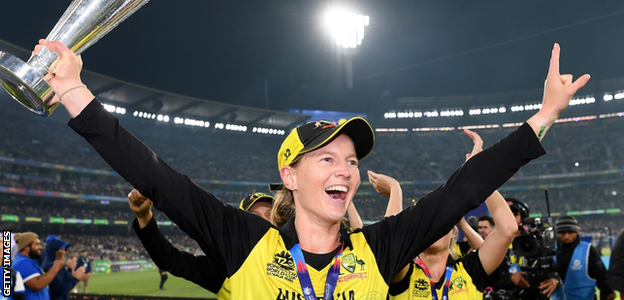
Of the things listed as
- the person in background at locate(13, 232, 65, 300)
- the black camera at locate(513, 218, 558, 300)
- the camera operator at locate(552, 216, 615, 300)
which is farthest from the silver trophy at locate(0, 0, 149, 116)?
the camera operator at locate(552, 216, 615, 300)

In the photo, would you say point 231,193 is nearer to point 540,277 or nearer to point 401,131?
point 401,131

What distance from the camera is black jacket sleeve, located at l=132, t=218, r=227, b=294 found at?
2.30m

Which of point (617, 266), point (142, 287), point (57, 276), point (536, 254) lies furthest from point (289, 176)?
point (142, 287)

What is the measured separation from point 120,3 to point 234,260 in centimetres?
101

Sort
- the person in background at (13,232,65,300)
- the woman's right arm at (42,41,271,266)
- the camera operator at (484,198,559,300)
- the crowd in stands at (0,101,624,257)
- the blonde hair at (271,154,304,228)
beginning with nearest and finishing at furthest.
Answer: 1. the woman's right arm at (42,41,271,266)
2. the blonde hair at (271,154,304,228)
3. the camera operator at (484,198,559,300)
4. the person in background at (13,232,65,300)
5. the crowd in stands at (0,101,624,257)

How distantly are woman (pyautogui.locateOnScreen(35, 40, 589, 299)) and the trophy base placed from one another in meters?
0.06

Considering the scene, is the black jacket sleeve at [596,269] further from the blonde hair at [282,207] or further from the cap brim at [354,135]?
the cap brim at [354,135]

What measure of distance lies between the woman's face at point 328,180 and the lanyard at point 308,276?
0.55 feet

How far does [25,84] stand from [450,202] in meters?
1.50

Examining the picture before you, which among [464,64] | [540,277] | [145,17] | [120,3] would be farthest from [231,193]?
[120,3]

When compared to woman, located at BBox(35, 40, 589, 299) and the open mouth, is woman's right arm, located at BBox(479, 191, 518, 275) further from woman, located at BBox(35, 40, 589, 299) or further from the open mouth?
the open mouth

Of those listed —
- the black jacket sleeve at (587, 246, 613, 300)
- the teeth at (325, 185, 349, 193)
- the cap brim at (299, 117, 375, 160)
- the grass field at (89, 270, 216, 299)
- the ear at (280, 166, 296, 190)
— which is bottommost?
the grass field at (89, 270, 216, 299)

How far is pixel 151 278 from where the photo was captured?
27.0m
